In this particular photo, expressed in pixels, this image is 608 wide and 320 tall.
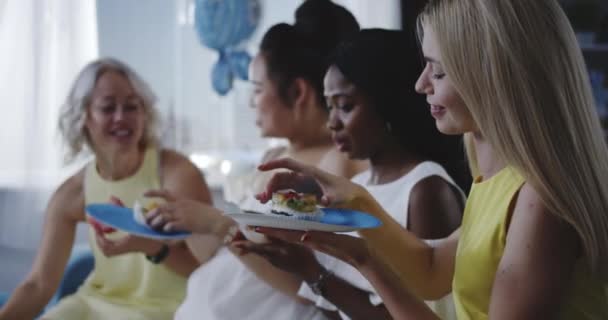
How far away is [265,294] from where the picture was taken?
1.57 metres

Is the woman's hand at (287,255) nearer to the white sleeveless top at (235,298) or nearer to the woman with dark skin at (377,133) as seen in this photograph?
the woman with dark skin at (377,133)

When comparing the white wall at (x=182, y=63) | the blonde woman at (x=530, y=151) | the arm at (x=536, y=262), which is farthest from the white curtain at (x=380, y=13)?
the arm at (x=536, y=262)

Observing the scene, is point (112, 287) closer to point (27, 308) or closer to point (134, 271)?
point (134, 271)

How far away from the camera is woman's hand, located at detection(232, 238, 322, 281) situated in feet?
4.26

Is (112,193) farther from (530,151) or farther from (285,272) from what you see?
(530,151)

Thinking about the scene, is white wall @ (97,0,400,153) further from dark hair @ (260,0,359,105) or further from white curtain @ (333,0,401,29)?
dark hair @ (260,0,359,105)

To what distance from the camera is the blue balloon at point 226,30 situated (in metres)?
3.34

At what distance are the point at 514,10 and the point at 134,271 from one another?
4.64 ft

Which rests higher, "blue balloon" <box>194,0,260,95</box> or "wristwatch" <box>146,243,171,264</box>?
"blue balloon" <box>194,0,260,95</box>

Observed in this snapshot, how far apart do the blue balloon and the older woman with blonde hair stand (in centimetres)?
123

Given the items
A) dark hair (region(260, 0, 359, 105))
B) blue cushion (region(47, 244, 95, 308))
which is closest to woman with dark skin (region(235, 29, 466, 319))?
dark hair (region(260, 0, 359, 105))

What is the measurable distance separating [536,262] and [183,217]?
36.2 inches

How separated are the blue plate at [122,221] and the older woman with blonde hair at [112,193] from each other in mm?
199

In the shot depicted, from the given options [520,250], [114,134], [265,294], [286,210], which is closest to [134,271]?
[114,134]
